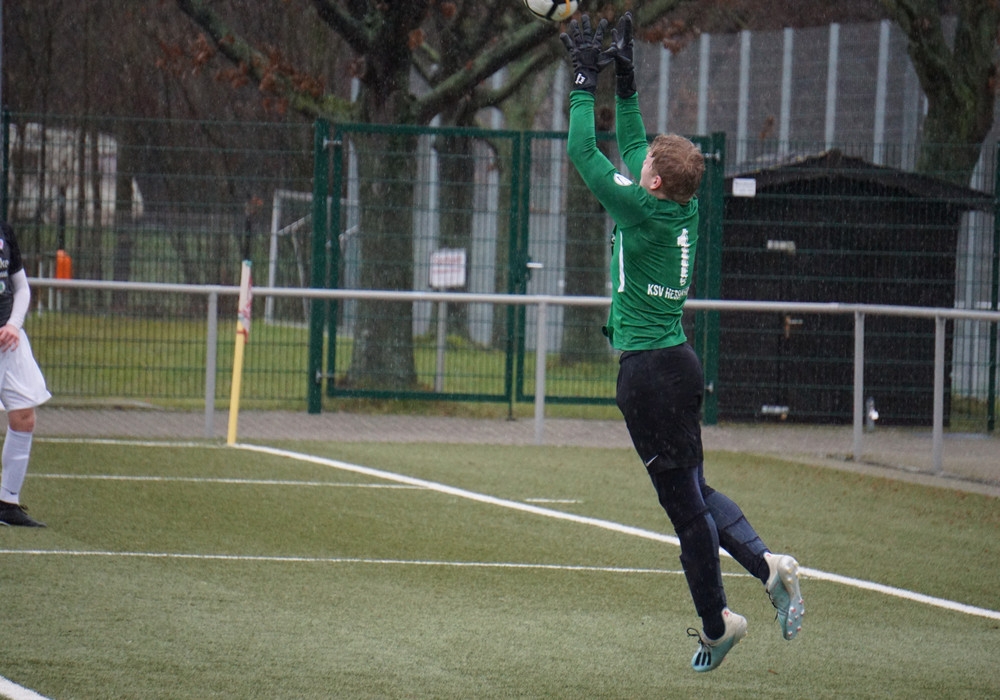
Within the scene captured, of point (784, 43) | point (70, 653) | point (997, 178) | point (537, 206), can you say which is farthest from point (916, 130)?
point (70, 653)

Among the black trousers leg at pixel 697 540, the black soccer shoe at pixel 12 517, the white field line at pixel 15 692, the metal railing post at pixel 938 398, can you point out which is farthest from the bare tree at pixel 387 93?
the white field line at pixel 15 692

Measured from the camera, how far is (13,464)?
793 cm

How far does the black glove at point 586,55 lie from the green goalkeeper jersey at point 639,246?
0.04 metres

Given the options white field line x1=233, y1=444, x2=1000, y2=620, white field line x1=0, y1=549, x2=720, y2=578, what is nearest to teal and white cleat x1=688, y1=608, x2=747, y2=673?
white field line x1=233, y1=444, x2=1000, y2=620

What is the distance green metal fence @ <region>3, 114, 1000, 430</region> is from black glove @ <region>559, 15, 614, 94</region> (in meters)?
8.44

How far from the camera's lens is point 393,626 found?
5973 millimetres

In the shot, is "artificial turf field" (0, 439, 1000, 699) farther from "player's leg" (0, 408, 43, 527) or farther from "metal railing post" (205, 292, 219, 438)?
"metal railing post" (205, 292, 219, 438)

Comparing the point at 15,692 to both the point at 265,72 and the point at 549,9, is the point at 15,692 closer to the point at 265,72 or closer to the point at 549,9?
the point at 549,9

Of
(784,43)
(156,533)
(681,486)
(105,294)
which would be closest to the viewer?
(681,486)

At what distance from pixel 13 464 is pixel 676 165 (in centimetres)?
459

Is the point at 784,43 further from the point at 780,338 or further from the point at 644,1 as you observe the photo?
the point at 780,338

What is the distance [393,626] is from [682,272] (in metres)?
1.97

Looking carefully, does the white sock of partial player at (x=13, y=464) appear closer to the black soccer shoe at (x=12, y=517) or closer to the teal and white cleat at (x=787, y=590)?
the black soccer shoe at (x=12, y=517)

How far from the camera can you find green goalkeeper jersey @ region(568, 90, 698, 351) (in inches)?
202
